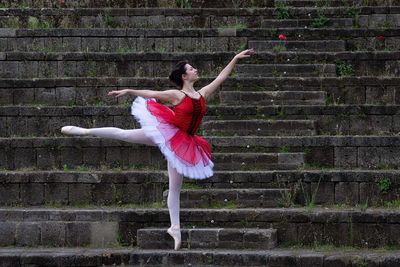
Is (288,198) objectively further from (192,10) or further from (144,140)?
(192,10)

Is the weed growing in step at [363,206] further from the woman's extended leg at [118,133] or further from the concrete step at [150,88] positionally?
the woman's extended leg at [118,133]

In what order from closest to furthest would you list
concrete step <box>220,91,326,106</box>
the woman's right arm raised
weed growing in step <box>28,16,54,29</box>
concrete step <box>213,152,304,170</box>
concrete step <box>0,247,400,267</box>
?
1. concrete step <box>0,247,400,267</box>
2. the woman's right arm raised
3. concrete step <box>213,152,304,170</box>
4. concrete step <box>220,91,326,106</box>
5. weed growing in step <box>28,16,54,29</box>

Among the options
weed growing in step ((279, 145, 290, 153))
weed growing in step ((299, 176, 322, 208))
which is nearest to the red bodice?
weed growing in step ((299, 176, 322, 208))

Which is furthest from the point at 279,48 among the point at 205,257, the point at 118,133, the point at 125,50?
the point at 205,257

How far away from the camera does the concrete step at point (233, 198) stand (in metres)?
12.7

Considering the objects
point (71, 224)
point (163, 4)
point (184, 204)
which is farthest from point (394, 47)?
point (71, 224)

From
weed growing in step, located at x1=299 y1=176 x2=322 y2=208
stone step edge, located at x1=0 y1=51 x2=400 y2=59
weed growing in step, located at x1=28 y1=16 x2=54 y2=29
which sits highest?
weed growing in step, located at x1=28 y1=16 x2=54 y2=29

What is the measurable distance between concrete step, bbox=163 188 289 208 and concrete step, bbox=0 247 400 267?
1005 mm

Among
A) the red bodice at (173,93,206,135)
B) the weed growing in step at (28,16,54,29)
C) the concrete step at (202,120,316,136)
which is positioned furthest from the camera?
the weed growing in step at (28,16,54,29)

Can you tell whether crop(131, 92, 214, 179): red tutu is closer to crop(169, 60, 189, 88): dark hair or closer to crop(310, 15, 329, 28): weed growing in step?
crop(169, 60, 189, 88): dark hair

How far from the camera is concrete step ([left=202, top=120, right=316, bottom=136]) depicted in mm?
14305

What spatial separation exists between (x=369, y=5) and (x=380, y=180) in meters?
6.08

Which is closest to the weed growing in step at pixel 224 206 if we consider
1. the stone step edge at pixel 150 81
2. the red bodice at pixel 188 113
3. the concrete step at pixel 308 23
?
the red bodice at pixel 188 113

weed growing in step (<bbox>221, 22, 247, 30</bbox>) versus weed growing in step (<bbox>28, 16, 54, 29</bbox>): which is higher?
weed growing in step (<bbox>28, 16, 54, 29</bbox>)
